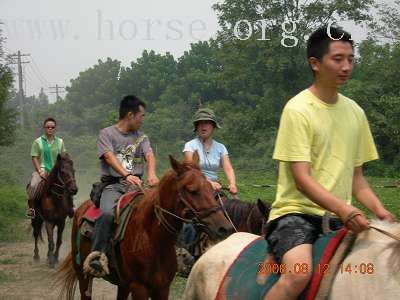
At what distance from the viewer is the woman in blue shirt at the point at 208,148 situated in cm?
693

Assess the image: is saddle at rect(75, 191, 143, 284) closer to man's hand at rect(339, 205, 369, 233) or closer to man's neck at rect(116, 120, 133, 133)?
man's neck at rect(116, 120, 133, 133)

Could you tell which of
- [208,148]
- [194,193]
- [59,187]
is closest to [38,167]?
[59,187]

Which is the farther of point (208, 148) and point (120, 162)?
point (208, 148)

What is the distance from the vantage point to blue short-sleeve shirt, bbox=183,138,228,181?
23.0ft

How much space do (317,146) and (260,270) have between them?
0.73 metres

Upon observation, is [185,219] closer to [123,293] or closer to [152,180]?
[152,180]

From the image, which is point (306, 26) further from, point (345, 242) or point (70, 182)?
point (345, 242)

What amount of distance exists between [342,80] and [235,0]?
1343 inches

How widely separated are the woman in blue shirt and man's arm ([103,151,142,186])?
99 centimetres

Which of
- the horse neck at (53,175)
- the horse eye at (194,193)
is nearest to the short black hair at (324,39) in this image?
the horse eye at (194,193)

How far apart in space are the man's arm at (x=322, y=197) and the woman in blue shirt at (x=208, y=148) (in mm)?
3869

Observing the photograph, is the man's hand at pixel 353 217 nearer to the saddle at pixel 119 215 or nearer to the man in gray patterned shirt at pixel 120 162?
the saddle at pixel 119 215

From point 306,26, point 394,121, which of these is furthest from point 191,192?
point 306,26

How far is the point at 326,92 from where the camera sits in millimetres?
3100
